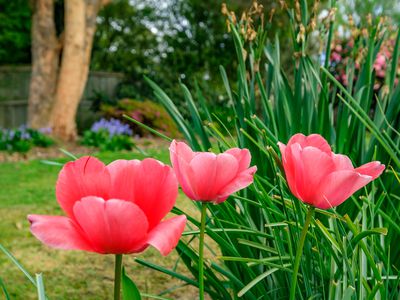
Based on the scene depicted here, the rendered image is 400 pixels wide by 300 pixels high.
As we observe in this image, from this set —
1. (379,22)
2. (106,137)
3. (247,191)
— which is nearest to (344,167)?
(247,191)

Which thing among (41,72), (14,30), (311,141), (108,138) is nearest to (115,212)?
(311,141)

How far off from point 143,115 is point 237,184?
35.2 ft

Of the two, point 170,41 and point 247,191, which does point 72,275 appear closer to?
point 247,191

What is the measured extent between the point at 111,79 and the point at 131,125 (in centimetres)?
334

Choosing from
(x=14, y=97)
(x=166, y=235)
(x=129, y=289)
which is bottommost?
(x=14, y=97)

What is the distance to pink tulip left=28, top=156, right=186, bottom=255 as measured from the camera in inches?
26.6

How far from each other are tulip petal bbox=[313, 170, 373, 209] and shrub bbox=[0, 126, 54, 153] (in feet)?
25.7

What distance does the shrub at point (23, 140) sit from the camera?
8258 millimetres

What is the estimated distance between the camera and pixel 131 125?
37.2 feet

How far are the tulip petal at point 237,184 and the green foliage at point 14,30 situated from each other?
1236 centimetres

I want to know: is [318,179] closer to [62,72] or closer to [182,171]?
[182,171]

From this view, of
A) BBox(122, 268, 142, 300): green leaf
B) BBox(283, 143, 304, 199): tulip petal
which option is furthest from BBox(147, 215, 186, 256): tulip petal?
BBox(283, 143, 304, 199): tulip petal

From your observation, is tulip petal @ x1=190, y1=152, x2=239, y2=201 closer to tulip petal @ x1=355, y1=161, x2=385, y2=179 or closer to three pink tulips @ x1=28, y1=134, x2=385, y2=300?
three pink tulips @ x1=28, y1=134, x2=385, y2=300

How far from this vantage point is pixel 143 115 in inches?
453
